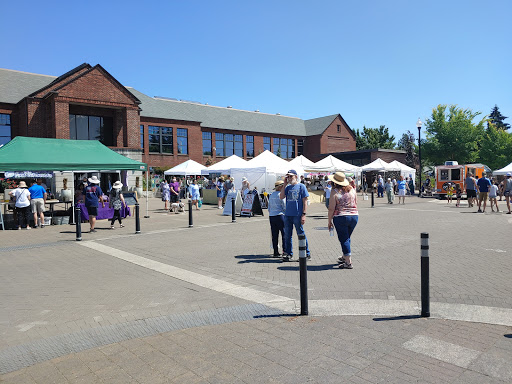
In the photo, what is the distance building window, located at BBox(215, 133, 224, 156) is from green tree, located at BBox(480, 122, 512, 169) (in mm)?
29837

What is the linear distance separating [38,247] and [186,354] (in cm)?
799

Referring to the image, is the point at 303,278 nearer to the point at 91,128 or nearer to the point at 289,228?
the point at 289,228

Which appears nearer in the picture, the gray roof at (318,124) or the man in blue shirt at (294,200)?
the man in blue shirt at (294,200)

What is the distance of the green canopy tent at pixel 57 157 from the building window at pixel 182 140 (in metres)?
25.7

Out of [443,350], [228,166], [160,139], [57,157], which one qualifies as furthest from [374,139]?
[443,350]

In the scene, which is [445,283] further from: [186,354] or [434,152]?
[434,152]

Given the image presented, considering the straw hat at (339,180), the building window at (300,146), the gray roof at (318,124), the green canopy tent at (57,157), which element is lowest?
the straw hat at (339,180)

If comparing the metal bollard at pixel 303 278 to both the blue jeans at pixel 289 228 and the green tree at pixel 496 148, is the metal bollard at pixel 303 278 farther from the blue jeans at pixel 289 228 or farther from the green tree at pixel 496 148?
the green tree at pixel 496 148

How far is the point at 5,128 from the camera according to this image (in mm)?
31906

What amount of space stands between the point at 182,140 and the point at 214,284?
3898cm

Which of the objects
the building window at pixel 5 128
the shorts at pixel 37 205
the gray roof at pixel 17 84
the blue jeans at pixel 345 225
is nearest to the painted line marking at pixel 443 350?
the blue jeans at pixel 345 225

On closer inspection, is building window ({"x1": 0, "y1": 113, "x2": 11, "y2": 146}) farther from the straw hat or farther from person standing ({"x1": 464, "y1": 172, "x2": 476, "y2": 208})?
person standing ({"x1": 464, "y1": 172, "x2": 476, "y2": 208})

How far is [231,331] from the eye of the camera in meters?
4.34

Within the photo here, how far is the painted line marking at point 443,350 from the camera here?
138 inches
